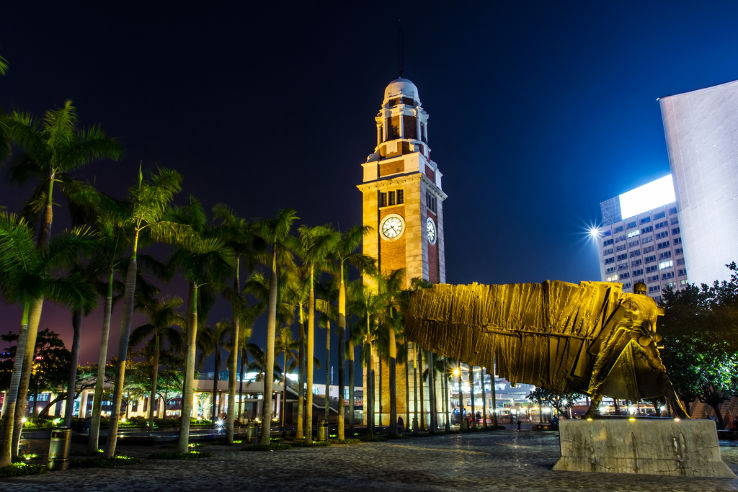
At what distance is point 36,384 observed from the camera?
129ft

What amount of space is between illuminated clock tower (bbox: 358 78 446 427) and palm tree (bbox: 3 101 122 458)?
3918cm

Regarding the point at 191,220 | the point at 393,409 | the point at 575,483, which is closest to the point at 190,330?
the point at 191,220

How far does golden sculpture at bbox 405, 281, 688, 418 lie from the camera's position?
13.3 meters

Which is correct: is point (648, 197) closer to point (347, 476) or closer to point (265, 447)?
point (265, 447)

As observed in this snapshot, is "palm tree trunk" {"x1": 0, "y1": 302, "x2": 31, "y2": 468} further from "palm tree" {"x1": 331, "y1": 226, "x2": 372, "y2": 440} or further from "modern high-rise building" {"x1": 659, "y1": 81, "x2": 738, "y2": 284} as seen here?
"modern high-rise building" {"x1": 659, "y1": 81, "x2": 738, "y2": 284}

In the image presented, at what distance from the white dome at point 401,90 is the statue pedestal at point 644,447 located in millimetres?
55601

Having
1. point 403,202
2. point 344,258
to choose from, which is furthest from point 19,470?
point 403,202

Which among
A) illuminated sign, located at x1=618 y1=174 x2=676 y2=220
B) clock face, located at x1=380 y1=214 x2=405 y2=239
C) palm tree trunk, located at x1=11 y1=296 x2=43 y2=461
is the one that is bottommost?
palm tree trunk, located at x1=11 y1=296 x2=43 y2=461

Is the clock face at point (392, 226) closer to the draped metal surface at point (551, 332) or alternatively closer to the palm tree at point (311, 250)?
the palm tree at point (311, 250)

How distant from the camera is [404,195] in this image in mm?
58344

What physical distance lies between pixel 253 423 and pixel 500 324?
55.3ft

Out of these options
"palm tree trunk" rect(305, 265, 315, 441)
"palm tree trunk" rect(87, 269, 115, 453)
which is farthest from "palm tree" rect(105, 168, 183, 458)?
"palm tree trunk" rect(305, 265, 315, 441)

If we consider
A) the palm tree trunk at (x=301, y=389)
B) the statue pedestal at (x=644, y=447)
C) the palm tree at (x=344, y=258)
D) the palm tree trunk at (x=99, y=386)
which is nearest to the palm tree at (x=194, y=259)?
the palm tree trunk at (x=99, y=386)

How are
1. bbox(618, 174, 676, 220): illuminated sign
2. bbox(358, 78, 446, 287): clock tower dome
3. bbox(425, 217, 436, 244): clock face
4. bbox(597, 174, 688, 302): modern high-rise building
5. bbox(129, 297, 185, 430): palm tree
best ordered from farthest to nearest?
bbox(597, 174, 688, 302): modern high-rise building → bbox(618, 174, 676, 220): illuminated sign → bbox(425, 217, 436, 244): clock face → bbox(358, 78, 446, 287): clock tower dome → bbox(129, 297, 185, 430): palm tree
